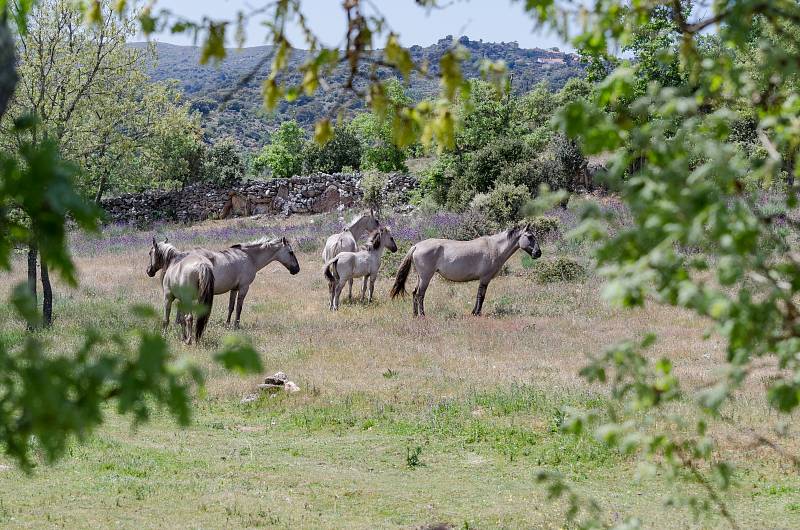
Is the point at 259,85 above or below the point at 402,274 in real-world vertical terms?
above

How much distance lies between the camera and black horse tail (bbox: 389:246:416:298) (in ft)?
65.7

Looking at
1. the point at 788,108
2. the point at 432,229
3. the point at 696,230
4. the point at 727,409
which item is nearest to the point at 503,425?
the point at 727,409

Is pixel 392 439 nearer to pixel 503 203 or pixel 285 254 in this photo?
pixel 285 254

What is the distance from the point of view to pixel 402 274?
20.2 meters

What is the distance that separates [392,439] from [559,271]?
12.5m

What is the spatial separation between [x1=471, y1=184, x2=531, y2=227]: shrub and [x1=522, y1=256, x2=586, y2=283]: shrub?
582 centimetres

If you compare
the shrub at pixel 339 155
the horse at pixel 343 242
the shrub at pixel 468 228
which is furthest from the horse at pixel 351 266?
the shrub at pixel 339 155

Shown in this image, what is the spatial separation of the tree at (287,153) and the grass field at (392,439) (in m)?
39.2

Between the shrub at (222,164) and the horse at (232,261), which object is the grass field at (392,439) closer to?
the horse at (232,261)

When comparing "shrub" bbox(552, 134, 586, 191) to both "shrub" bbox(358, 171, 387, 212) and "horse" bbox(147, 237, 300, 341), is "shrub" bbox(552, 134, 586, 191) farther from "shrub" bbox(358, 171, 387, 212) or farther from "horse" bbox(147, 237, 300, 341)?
"horse" bbox(147, 237, 300, 341)

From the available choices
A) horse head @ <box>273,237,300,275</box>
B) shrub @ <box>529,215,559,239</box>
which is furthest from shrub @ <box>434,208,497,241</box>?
horse head @ <box>273,237,300,275</box>

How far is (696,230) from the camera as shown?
258 cm

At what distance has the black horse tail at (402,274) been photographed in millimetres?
20016

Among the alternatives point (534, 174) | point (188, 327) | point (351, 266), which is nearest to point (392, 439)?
point (188, 327)
